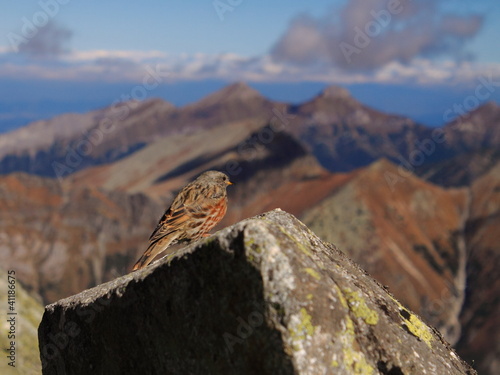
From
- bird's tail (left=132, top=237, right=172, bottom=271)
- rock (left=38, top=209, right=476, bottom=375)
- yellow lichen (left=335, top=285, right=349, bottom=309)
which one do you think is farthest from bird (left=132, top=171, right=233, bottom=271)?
yellow lichen (left=335, top=285, right=349, bottom=309)

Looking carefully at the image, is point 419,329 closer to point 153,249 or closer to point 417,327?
point 417,327

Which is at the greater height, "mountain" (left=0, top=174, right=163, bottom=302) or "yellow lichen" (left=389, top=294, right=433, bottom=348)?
"mountain" (left=0, top=174, right=163, bottom=302)

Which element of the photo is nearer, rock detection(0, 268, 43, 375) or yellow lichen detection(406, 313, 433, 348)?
yellow lichen detection(406, 313, 433, 348)

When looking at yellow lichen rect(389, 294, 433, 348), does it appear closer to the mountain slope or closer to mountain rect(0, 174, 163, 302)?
mountain rect(0, 174, 163, 302)

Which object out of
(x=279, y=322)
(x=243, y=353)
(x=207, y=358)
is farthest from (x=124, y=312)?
(x=279, y=322)

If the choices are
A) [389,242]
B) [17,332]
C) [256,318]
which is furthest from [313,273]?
[389,242]

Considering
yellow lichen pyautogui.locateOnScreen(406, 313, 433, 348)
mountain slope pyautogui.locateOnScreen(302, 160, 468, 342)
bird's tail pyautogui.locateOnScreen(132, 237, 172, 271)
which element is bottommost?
yellow lichen pyautogui.locateOnScreen(406, 313, 433, 348)

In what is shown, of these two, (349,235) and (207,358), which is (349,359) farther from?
(349,235)
